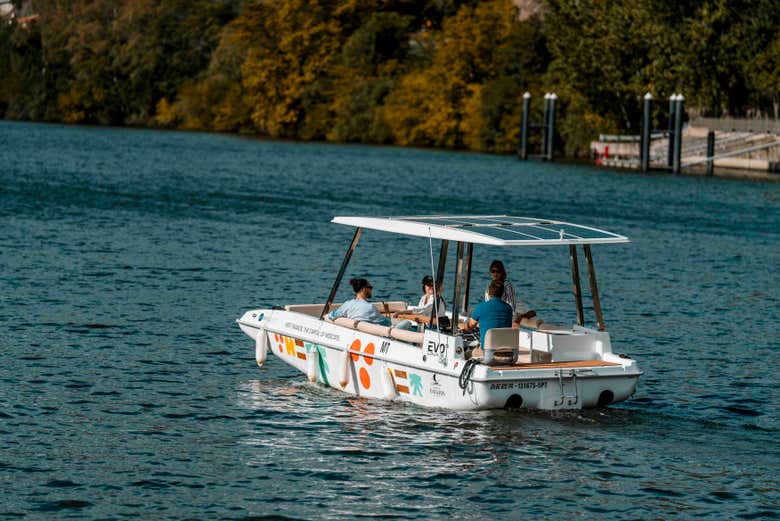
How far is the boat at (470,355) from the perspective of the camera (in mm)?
18422

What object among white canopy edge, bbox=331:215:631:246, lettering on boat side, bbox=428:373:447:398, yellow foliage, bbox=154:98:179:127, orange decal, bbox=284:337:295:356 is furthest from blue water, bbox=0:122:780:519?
yellow foliage, bbox=154:98:179:127

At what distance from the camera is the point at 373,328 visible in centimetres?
2025

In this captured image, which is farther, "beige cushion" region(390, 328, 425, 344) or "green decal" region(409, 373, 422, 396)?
"beige cushion" region(390, 328, 425, 344)

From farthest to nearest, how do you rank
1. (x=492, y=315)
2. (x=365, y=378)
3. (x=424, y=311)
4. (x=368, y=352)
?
(x=424, y=311), (x=365, y=378), (x=368, y=352), (x=492, y=315)

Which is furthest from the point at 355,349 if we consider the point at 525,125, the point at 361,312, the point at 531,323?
the point at 525,125

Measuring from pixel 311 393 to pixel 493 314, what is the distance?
3400mm

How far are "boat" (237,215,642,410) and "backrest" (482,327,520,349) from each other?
0.04 ft

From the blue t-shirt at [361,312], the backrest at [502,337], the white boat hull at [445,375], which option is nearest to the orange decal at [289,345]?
the white boat hull at [445,375]

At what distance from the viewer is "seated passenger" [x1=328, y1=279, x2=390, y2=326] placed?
2072cm

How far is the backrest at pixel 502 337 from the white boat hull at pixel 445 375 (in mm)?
352

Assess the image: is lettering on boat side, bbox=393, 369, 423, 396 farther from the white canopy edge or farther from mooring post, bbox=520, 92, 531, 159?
mooring post, bbox=520, 92, 531, 159

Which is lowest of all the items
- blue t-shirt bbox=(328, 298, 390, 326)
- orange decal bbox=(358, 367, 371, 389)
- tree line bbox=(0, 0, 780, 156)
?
orange decal bbox=(358, 367, 371, 389)

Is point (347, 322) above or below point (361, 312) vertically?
below

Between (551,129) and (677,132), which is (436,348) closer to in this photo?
(677,132)
